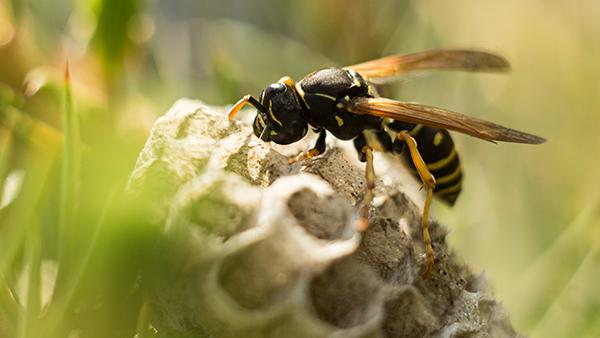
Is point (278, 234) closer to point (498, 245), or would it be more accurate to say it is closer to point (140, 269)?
point (140, 269)

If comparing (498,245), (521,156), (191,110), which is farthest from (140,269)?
(521,156)

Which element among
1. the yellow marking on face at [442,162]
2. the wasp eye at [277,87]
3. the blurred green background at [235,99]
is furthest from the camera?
the yellow marking on face at [442,162]

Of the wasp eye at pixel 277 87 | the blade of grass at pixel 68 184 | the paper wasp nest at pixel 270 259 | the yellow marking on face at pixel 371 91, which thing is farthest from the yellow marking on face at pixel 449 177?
the blade of grass at pixel 68 184

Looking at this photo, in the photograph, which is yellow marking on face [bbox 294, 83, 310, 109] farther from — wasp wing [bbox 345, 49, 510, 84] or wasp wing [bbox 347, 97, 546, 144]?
wasp wing [bbox 345, 49, 510, 84]

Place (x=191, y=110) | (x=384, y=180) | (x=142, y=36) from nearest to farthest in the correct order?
(x=191, y=110) → (x=384, y=180) → (x=142, y=36)

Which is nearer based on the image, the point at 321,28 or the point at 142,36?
the point at 142,36

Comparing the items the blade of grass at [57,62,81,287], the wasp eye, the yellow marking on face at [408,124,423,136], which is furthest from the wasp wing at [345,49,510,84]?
the blade of grass at [57,62,81,287]

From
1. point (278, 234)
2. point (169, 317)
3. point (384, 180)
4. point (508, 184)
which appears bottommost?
point (169, 317)

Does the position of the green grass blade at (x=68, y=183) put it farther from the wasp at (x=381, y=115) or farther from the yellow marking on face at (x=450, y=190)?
the yellow marking on face at (x=450, y=190)
